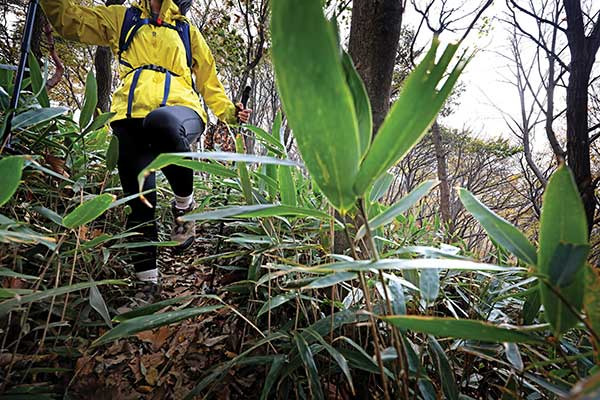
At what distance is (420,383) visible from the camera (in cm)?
37

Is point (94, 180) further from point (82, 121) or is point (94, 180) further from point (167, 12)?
point (167, 12)

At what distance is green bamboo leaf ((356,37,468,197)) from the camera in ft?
0.69

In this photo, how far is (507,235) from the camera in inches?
10.4

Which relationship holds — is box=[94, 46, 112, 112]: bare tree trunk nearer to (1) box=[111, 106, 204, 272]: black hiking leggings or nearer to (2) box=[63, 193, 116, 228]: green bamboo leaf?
(1) box=[111, 106, 204, 272]: black hiking leggings

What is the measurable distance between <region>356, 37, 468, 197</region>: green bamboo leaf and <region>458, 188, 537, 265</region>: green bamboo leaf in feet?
0.41

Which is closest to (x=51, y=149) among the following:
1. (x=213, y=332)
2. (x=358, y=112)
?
(x=213, y=332)

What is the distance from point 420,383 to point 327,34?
0.42 meters

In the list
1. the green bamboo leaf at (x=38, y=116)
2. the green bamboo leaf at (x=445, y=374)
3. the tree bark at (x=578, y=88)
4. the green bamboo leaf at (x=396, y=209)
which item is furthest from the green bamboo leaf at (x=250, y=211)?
the tree bark at (x=578, y=88)

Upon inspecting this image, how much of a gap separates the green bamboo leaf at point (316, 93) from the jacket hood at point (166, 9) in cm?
122

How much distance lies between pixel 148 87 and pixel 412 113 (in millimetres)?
1074

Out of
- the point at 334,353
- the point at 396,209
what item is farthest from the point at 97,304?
the point at 396,209

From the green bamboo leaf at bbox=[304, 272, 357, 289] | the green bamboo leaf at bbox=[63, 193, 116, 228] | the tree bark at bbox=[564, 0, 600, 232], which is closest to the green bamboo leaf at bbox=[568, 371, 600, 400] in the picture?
the green bamboo leaf at bbox=[304, 272, 357, 289]

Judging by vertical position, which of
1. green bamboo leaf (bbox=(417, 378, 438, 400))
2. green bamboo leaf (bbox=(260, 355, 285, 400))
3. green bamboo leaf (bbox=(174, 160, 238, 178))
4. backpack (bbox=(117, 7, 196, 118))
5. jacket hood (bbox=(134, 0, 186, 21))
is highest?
jacket hood (bbox=(134, 0, 186, 21))

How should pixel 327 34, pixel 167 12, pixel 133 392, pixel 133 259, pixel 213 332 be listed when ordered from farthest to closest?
pixel 167 12 < pixel 133 259 < pixel 213 332 < pixel 133 392 < pixel 327 34
